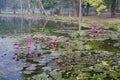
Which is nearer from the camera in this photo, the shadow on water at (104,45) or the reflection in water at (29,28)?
the shadow on water at (104,45)

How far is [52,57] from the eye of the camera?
12.6 meters

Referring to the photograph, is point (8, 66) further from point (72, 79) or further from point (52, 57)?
point (72, 79)

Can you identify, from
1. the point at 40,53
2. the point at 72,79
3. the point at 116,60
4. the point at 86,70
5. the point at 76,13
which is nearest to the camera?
the point at 72,79

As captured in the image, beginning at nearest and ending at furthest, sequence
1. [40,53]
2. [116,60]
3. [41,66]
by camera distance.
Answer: [41,66]
[116,60]
[40,53]

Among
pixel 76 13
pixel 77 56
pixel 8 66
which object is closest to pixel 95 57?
pixel 77 56

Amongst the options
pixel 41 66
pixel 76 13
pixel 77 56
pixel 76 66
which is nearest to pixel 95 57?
pixel 77 56

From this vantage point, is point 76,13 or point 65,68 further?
point 76,13

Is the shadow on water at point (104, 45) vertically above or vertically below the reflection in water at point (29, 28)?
above

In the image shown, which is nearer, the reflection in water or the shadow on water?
the shadow on water

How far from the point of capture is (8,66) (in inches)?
445

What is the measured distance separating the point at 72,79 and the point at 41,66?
223cm

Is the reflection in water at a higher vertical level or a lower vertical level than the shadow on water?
lower

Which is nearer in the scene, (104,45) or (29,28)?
(104,45)

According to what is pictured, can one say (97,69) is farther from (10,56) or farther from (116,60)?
(10,56)
